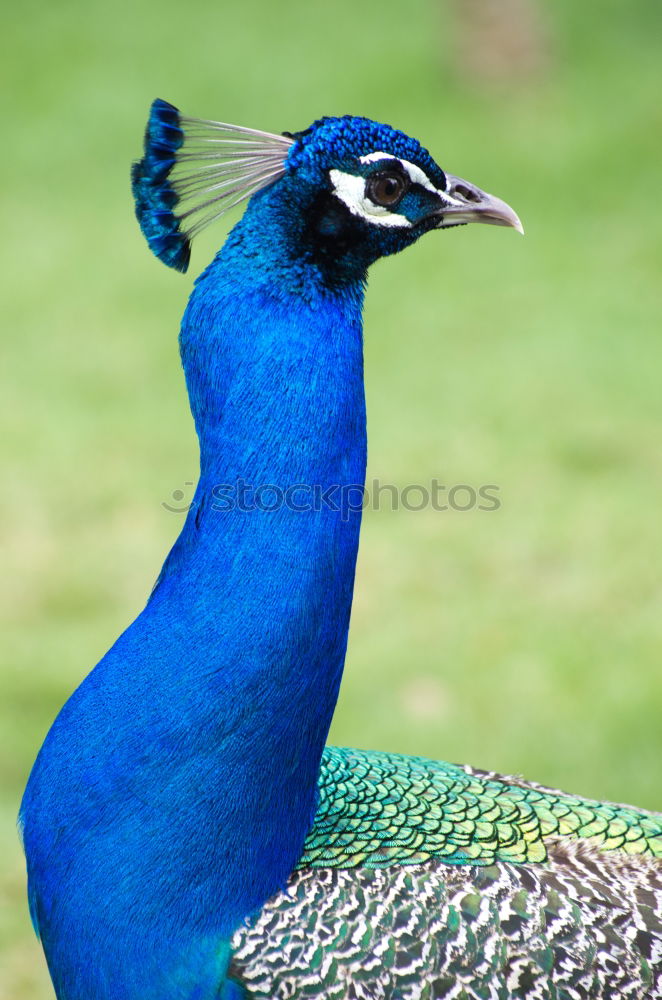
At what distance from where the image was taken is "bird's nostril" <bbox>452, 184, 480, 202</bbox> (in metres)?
2.03

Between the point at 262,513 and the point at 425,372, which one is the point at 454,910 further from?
the point at 425,372

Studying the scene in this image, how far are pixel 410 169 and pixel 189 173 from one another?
0.34 m

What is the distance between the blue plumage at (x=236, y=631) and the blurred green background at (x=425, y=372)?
1042mm

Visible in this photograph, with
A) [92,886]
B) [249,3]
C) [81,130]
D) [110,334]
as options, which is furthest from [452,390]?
[249,3]

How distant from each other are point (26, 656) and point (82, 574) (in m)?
0.50

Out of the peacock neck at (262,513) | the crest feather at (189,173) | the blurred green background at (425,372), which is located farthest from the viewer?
the blurred green background at (425,372)

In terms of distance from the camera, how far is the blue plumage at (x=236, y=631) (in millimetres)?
1813

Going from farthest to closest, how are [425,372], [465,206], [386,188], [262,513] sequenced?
[425,372] → [465,206] → [386,188] → [262,513]

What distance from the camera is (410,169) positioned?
193cm

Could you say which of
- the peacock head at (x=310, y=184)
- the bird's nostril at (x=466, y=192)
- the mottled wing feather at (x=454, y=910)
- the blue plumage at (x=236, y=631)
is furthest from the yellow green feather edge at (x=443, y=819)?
the bird's nostril at (x=466, y=192)

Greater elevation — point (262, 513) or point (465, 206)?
point (465, 206)

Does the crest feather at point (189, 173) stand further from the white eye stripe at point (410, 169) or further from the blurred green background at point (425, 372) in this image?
the blurred green background at point (425, 372)

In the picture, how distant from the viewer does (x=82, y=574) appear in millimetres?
4195

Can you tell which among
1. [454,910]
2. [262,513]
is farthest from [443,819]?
[262,513]
